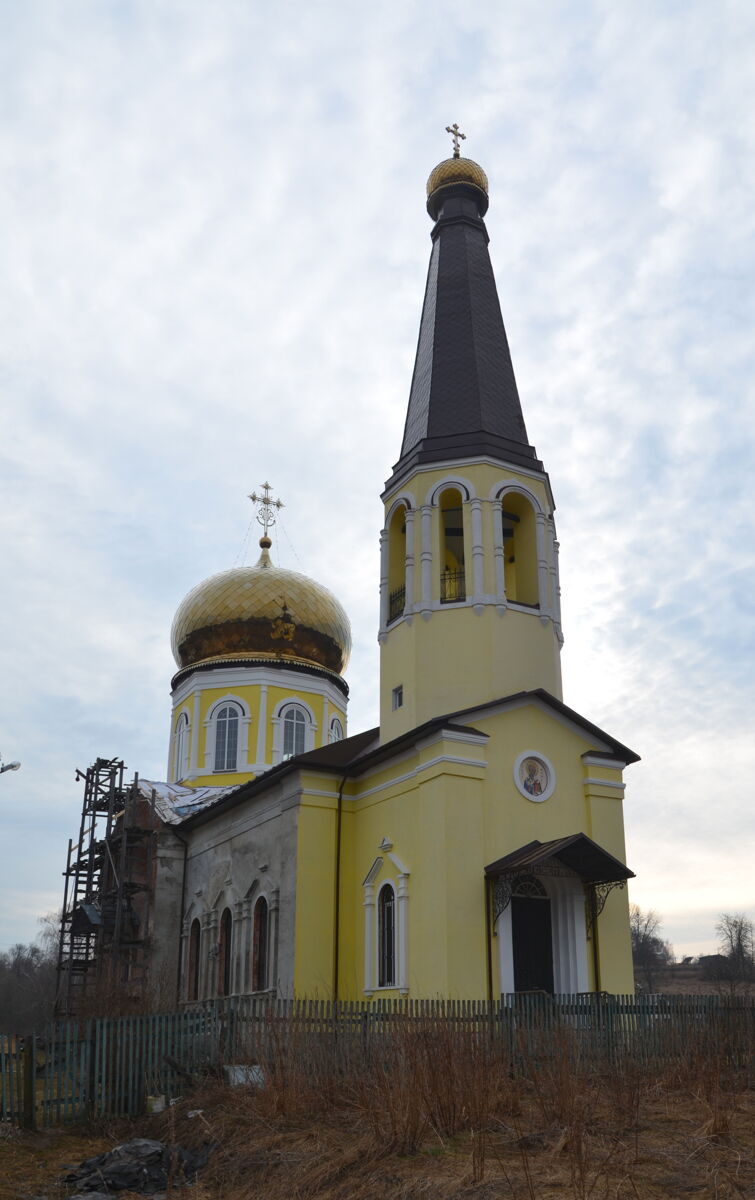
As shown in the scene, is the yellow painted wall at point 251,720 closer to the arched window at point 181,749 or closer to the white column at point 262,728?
the white column at point 262,728

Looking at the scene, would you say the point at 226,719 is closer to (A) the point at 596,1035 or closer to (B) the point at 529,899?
(B) the point at 529,899

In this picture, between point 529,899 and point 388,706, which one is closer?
point 529,899

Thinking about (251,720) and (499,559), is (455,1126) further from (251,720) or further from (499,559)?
(251,720)

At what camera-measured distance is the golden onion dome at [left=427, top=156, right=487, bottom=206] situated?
75.8ft

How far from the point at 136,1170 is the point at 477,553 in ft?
37.0

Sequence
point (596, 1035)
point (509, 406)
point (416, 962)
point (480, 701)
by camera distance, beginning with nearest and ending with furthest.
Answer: point (596, 1035), point (416, 962), point (480, 701), point (509, 406)

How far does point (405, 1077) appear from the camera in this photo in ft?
28.8

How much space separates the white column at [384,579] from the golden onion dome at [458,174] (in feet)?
27.8

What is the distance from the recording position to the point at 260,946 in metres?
19.9

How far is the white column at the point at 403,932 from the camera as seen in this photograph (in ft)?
52.6

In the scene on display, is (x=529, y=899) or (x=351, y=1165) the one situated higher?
(x=529, y=899)

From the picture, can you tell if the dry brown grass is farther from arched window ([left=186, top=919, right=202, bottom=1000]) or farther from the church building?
arched window ([left=186, top=919, right=202, bottom=1000])

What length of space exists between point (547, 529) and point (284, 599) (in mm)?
11589

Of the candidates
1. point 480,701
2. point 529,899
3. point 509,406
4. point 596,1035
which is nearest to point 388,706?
point 480,701
